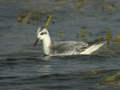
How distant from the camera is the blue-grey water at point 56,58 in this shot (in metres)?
12.6

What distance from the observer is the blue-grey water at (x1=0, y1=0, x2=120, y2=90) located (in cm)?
1255

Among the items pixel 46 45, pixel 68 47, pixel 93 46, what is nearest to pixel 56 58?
pixel 68 47

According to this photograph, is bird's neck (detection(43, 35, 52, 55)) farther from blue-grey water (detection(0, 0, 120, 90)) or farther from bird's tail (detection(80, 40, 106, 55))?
bird's tail (detection(80, 40, 106, 55))

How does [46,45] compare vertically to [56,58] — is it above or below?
above

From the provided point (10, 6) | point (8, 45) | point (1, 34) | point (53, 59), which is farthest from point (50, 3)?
point (53, 59)

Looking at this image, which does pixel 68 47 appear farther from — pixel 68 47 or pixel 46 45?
pixel 46 45

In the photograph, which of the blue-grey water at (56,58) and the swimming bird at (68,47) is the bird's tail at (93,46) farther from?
the blue-grey water at (56,58)

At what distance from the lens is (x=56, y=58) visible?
15.9 m

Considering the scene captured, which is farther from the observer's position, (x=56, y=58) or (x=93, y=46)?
(x=93, y=46)

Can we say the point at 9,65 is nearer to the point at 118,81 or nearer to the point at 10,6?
the point at 118,81

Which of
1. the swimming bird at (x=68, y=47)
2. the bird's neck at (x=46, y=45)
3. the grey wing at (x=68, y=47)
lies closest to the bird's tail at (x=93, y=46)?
the swimming bird at (x=68, y=47)

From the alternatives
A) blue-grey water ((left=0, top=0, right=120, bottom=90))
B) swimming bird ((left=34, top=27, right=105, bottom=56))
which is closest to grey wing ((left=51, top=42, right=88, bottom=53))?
swimming bird ((left=34, top=27, right=105, bottom=56))

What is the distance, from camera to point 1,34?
65.9ft

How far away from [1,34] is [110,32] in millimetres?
4575
